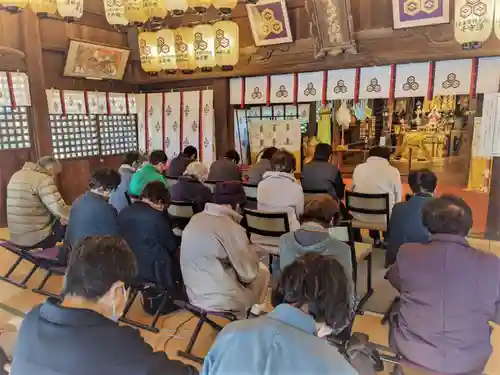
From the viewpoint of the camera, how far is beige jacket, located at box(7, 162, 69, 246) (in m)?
4.33

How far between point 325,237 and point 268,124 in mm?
5730

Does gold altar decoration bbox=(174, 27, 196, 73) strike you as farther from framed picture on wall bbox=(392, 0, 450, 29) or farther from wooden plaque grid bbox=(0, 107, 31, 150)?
framed picture on wall bbox=(392, 0, 450, 29)

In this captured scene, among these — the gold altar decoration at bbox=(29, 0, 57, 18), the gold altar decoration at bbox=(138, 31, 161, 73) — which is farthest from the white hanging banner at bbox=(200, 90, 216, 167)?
the gold altar decoration at bbox=(29, 0, 57, 18)

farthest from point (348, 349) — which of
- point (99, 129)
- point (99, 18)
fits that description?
point (99, 18)

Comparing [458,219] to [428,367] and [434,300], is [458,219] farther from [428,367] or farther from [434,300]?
[428,367]

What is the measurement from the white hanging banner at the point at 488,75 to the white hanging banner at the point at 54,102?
6.82 metres

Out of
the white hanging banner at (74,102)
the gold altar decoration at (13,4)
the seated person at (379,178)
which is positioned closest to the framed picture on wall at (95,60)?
the white hanging banner at (74,102)

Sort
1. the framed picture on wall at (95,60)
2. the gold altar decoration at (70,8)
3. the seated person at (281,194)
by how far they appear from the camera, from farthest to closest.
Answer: the framed picture on wall at (95,60) → the gold altar decoration at (70,8) → the seated person at (281,194)

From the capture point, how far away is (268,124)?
8.06 metres

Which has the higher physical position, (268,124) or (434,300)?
(268,124)

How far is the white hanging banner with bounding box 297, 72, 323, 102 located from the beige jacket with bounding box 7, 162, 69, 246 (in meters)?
4.18

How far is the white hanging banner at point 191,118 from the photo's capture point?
7980mm

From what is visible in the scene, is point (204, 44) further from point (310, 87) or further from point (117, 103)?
point (117, 103)

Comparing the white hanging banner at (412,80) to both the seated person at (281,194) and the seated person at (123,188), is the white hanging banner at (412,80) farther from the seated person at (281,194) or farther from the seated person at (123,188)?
the seated person at (123,188)
